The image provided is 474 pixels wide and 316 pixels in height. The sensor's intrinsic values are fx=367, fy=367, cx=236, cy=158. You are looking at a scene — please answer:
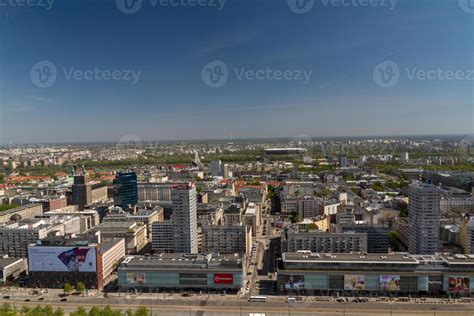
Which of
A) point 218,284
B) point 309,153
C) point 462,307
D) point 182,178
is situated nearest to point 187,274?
point 218,284

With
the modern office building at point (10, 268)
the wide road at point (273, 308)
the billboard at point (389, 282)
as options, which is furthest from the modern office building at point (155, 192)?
the billboard at point (389, 282)

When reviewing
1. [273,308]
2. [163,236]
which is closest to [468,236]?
[273,308]

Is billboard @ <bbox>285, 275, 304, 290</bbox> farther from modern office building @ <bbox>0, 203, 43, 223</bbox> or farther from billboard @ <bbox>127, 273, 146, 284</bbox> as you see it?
modern office building @ <bbox>0, 203, 43, 223</bbox>

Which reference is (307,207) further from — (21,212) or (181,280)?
(21,212)

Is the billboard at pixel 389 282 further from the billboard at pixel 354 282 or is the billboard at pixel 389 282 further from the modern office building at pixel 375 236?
the modern office building at pixel 375 236

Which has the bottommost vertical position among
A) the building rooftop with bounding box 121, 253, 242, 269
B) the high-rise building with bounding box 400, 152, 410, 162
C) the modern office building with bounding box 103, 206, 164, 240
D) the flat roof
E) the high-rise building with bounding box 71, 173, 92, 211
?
the building rooftop with bounding box 121, 253, 242, 269

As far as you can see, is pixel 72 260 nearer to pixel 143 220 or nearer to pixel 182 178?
pixel 143 220

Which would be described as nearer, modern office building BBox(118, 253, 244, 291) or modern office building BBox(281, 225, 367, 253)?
modern office building BBox(118, 253, 244, 291)

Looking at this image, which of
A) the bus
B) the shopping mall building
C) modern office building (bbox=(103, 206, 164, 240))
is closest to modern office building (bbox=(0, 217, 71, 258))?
modern office building (bbox=(103, 206, 164, 240))
